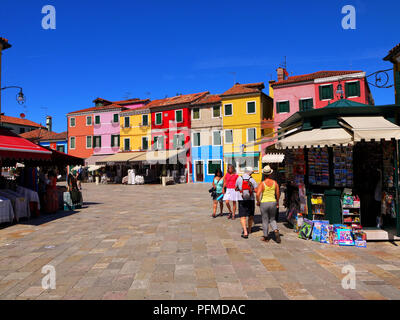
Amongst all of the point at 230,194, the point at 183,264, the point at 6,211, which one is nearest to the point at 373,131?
the point at 230,194

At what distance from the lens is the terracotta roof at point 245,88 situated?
2611 centimetres

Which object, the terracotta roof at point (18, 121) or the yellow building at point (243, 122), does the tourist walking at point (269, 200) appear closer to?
the yellow building at point (243, 122)

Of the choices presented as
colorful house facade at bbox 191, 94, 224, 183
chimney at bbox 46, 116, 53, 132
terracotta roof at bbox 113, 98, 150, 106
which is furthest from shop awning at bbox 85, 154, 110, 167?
chimney at bbox 46, 116, 53, 132

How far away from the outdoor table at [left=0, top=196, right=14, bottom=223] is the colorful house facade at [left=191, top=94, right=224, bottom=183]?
66.5 ft

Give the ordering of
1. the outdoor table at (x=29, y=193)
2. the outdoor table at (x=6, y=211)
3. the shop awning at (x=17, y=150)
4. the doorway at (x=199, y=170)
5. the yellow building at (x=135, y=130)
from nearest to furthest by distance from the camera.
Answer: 1. the shop awning at (x=17, y=150)
2. the outdoor table at (x=6, y=211)
3. the outdoor table at (x=29, y=193)
4. the doorway at (x=199, y=170)
5. the yellow building at (x=135, y=130)

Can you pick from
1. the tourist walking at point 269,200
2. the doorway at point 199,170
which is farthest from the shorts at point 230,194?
the doorway at point 199,170

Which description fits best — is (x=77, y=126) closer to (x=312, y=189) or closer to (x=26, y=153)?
(x=26, y=153)

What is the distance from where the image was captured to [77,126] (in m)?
35.0

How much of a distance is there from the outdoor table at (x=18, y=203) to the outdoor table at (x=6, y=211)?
0.23 metres

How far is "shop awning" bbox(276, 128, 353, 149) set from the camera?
5.77m

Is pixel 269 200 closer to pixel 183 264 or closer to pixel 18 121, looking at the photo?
pixel 183 264

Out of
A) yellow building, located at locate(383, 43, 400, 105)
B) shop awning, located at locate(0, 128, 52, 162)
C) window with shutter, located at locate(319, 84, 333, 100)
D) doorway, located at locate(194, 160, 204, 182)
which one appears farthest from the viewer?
doorway, located at locate(194, 160, 204, 182)

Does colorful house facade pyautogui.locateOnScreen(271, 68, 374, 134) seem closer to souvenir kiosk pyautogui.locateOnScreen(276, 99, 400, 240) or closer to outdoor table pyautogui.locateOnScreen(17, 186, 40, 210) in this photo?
souvenir kiosk pyautogui.locateOnScreen(276, 99, 400, 240)

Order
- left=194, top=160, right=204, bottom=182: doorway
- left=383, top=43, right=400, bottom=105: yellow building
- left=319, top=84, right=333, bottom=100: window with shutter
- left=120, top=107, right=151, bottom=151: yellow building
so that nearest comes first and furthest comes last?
left=383, top=43, right=400, bottom=105: yellow building
left=319, top=84, right=333, bottom=100: window with shutter
left=194, top=160, right=204, bottom=182: doorway
left=120, top=107, right=151, bottom=151: yellow building
